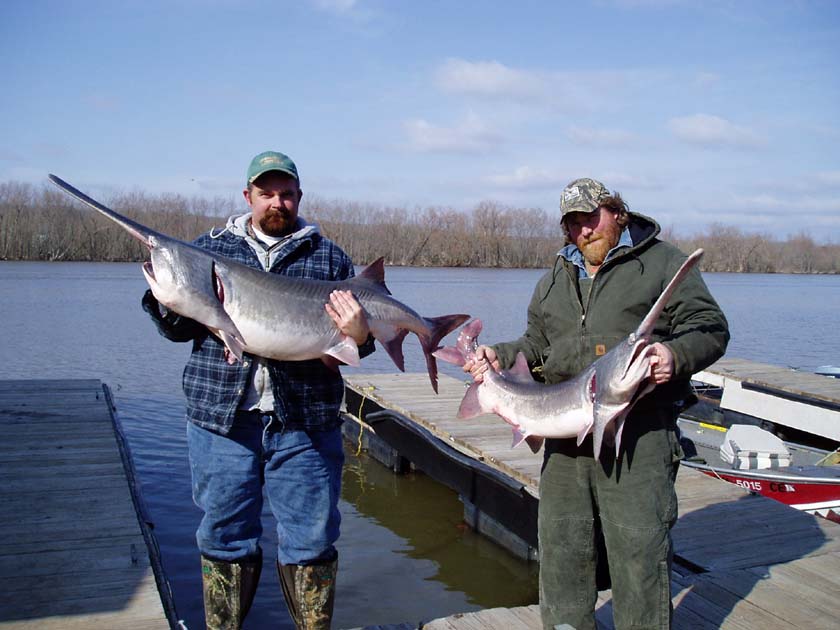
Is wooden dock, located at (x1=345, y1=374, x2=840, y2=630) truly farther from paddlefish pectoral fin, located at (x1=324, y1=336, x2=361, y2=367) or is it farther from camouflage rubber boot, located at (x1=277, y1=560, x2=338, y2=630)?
paddlefish pectoral fin, located at (x1=324, y1=336, x2=361, y2=367)

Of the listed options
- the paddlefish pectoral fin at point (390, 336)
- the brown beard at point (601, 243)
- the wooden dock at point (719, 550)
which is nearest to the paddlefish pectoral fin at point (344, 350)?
the paddlefish pectoral fin at point (390, 336)

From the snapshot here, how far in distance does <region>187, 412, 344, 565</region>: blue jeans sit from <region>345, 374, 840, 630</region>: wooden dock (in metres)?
1.18

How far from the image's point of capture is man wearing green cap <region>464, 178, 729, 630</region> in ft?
11.5

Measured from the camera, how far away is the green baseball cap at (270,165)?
154 inches

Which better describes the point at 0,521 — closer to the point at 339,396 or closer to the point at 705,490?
the point at 339,396

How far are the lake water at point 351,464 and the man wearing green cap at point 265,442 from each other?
3.26 m

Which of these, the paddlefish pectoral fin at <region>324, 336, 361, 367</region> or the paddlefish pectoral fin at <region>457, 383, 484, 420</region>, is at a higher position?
the paddlefish pectoral fin at <region>324, 336, 361, 367</region>

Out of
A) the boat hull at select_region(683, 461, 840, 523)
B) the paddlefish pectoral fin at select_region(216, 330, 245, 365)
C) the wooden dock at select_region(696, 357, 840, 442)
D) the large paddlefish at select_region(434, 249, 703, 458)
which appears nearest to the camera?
the large paddlefish at select_region(434, 249, 703, 458)

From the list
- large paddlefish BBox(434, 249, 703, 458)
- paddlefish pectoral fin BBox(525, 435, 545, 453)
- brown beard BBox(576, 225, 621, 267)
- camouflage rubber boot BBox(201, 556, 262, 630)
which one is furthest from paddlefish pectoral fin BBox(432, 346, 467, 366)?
camouflage rubber boot BBox(201, 556, 262, 630)

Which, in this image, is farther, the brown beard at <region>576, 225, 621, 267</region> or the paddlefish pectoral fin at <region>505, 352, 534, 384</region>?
the paddlefish pectoral fin at <region>505, 352, 534, 384</region>

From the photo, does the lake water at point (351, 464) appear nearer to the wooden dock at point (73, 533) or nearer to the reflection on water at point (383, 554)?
the reflection on water at point (383, 554)

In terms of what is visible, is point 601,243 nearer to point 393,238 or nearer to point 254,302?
point 254,302

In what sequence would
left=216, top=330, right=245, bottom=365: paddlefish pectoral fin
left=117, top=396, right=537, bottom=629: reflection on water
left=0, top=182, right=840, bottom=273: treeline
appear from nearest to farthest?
1. left=216, top=330, right=245, bottom=365: paddlefish pectoral fin
2. left=117, top=396, right=537, bottom=629: reflection on water
3. left=0, top=182, right=840, bottom=273: treeline

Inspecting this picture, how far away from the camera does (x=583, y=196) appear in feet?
12.1
